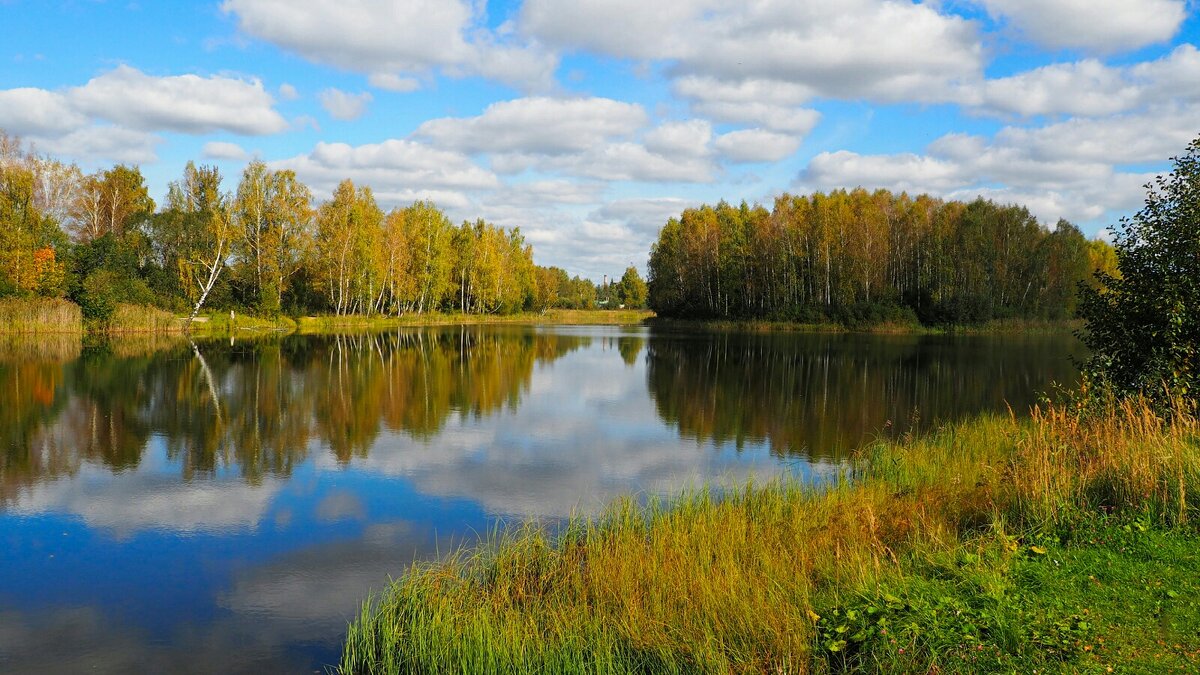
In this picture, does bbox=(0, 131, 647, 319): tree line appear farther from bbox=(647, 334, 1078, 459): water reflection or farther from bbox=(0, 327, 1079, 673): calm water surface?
bbox=(647, 334, 1078, 459): water reflection

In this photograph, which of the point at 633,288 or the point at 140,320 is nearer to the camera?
the point at 140,320

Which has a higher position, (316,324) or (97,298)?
(97,298)

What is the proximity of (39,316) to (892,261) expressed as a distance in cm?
6784

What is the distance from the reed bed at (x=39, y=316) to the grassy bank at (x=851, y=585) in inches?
1779

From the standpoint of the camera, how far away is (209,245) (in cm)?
5469


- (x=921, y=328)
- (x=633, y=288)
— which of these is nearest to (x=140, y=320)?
(x=921, y=328)

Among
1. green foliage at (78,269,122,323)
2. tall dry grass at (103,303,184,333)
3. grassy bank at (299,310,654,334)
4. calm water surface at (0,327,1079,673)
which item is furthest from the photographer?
grassy bank at (299,310,654,334)

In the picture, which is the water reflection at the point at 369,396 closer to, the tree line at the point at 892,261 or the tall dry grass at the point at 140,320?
the tall dry grass at the point at 140,320

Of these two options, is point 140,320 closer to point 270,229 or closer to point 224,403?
point 270,229

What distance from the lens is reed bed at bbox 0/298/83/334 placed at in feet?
134

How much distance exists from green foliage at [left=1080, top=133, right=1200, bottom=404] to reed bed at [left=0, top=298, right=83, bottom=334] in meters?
50.1

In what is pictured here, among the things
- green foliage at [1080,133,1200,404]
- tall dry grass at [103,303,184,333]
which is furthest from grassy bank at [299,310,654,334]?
green foliage at [1080,133,1200,404]

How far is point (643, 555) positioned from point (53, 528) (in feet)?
26.1

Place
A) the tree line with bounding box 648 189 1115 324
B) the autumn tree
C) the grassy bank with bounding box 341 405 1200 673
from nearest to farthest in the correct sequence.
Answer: the grassy bank with bounding box 341 405 1200 673 → the autumn tree → the tree line with bounding box 648 189 1115 324
